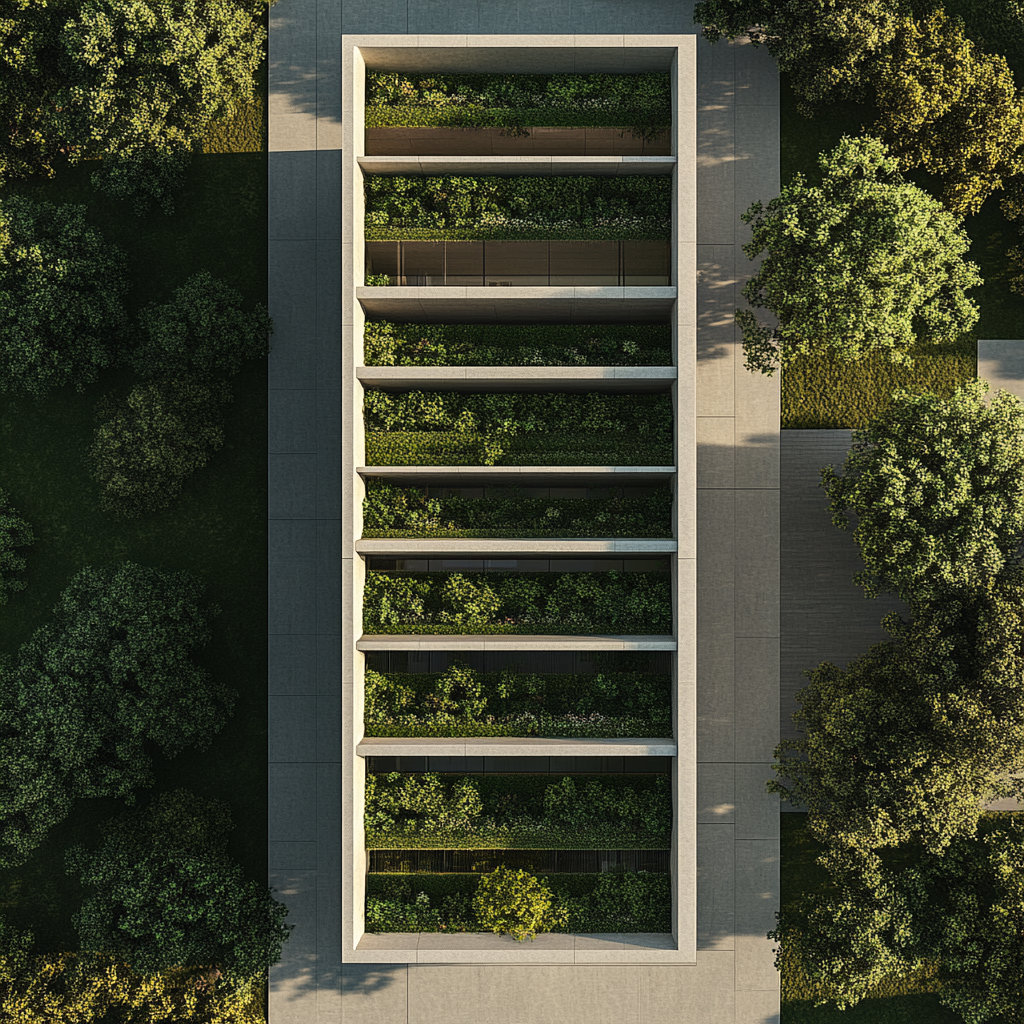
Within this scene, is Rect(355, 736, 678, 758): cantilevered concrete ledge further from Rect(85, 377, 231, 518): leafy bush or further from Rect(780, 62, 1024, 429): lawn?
Rect(780, 62, 1024, 429): lawn

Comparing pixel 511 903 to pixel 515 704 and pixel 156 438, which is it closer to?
pixel 515 704

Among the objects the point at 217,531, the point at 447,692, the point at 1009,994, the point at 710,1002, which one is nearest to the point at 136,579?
the point at 217,531

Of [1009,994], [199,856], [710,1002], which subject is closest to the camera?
[1009,994]

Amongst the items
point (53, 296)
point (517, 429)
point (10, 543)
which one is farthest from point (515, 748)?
point (53, 296)

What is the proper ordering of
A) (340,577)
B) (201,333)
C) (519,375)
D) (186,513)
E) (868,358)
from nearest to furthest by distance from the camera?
1. (519,375)
2. (201,333)
3. (340,577)
4. (868,358)
5. (186,513)

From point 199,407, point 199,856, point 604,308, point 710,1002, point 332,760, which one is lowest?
point 710,1002

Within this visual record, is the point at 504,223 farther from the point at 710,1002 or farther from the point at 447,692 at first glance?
the point at 710,1002

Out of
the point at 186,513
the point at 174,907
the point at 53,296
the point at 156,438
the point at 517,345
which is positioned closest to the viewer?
the point at 174,907
